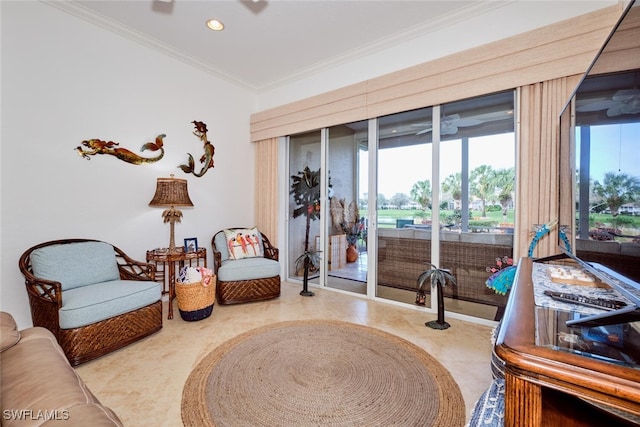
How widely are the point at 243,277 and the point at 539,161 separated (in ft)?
10.1

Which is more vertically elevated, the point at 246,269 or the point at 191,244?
the point at 191,244

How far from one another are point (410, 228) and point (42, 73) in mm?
3793

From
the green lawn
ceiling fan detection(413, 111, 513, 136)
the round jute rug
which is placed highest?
ceiling fan detection(413, 111, 513, 136)

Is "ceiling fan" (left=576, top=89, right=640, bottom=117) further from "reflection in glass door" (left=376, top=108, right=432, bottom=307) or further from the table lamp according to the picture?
the table lamp

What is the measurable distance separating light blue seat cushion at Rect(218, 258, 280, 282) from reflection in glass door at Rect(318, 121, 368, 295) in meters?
0.84

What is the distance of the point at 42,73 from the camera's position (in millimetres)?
2348

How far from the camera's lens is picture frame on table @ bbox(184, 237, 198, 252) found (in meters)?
3.02

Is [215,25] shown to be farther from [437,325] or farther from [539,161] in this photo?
[437,325]

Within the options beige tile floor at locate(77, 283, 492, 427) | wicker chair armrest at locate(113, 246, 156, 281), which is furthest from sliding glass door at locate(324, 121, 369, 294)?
wicker chair armrest at locate(113, 246, 156, 281)

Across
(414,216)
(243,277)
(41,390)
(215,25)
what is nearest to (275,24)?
(215,25)

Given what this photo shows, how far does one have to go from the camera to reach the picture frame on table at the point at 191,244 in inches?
119

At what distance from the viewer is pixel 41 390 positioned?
0.79 meters

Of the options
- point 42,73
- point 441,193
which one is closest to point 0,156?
point 42,73

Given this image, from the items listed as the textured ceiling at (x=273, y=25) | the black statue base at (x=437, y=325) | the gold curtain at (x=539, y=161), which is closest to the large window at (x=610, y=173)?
the gold curtain at (x=539, y=161)
